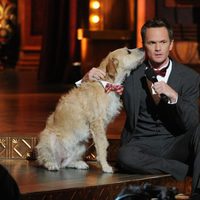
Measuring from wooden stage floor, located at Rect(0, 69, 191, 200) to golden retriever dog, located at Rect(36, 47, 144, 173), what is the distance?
0.16 metres

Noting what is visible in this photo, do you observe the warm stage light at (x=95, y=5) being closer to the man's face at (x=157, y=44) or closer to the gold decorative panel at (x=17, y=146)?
the gold decorative panel at (x=17, y=146)

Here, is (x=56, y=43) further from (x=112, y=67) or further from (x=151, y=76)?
(x=151, y=76)

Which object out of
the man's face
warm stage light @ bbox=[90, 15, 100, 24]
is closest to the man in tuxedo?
the man's face

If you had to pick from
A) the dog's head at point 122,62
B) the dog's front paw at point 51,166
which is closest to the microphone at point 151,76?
the dog's head at point 122,62

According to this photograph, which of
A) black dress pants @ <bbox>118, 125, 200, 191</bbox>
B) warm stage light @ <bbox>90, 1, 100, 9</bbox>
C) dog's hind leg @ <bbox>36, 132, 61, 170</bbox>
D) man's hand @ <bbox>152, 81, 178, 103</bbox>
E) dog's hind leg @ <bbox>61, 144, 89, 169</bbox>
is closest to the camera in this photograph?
man's hand @ <bbox>152, 81, 178, 103</bbox>

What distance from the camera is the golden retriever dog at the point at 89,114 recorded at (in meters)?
4.36

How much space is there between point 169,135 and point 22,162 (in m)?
1.14

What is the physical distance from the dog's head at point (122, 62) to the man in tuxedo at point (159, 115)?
4cm

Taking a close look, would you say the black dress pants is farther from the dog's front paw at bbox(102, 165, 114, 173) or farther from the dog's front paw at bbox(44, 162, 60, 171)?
the dog's front paw at bbox(44, 162, 60, 171)

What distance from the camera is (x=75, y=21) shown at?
1091 cm

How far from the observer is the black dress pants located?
431 cm

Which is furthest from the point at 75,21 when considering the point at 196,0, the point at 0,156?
the point at 0,156

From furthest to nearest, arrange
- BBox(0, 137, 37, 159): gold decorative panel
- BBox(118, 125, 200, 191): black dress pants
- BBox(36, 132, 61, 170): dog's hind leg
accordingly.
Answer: BBox(0, 137, 37, 159): gold decorative panel, BBox(36, 132, 61, 170): dog's hind leg, BBox(118, 125, 200, 191): black dress pants

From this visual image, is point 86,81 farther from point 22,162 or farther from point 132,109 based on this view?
point 22,162
